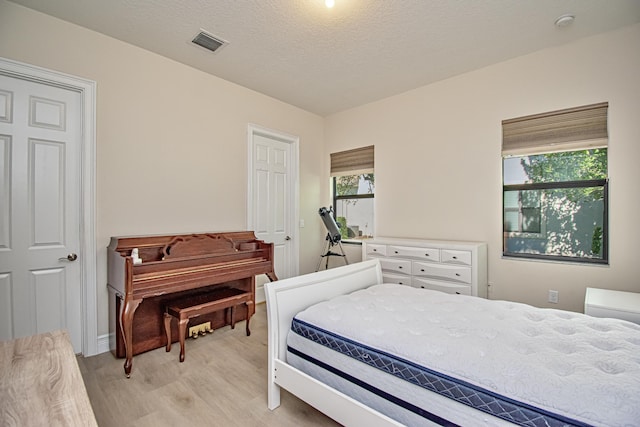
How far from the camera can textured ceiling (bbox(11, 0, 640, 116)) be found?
220 cm

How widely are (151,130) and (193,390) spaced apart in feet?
7.57

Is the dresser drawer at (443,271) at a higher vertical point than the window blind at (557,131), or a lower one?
lower

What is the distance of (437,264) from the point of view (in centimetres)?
305

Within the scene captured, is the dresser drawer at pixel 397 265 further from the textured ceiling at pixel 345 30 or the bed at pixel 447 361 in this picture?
the textured ceiling at pixel 345 30

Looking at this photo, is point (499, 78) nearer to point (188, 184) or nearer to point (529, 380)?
point (529, 380)

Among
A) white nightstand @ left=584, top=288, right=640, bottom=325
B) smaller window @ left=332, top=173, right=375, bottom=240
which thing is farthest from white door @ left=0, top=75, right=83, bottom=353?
white nightstand @ left=584, top=288, right=640, bottom=325

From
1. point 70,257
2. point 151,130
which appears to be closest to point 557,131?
point 151,130

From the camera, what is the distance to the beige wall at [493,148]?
8.11ft

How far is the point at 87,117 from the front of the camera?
248 centimetres

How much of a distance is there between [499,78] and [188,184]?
11.3 ft

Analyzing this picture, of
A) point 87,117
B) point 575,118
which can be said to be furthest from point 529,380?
point 87,117

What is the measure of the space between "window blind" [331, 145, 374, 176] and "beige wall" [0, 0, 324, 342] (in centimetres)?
128

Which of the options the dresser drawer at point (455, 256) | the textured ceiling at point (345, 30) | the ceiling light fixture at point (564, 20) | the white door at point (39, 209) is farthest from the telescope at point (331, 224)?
the ceiling light fixture at point (564, 20)

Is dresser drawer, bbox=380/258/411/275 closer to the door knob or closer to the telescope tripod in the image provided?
the telescope tripod
